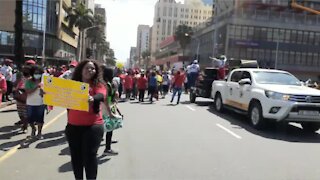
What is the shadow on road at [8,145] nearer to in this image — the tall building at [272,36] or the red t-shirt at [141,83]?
the red t-shirt at [141,83]

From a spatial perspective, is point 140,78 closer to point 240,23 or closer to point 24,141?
point 24,141

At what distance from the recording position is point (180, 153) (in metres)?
8.79

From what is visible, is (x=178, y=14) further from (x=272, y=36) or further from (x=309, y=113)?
(x=309, y=113)

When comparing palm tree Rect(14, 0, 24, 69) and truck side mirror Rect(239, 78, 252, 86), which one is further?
palm tree Rect(14, 0, 24, 69)

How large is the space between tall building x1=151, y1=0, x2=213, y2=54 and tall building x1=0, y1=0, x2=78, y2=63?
321 ft

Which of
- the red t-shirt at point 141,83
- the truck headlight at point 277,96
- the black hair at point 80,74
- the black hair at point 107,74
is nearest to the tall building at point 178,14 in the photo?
the red t-shirt at point 141,83

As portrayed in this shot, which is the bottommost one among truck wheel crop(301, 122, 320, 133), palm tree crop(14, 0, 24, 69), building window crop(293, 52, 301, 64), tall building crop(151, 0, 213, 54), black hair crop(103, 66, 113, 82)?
truck wheel crop(301, 122, 320, 133)

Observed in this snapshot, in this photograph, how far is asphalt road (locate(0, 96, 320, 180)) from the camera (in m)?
→ 7.17

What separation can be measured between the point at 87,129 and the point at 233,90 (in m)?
10.5

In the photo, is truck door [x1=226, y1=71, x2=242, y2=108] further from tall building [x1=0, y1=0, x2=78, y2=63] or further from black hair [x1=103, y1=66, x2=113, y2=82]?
tall building [x1=0, y1=0, x2=78, y2=63]

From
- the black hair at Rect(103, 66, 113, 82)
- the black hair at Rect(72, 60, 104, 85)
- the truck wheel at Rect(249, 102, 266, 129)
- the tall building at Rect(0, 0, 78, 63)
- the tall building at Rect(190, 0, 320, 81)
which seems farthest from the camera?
the tall building at Rect(190, 0, 320, 81)

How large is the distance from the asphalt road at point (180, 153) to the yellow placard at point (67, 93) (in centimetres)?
171

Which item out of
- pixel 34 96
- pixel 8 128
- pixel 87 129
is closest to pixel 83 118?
pixel 87 129

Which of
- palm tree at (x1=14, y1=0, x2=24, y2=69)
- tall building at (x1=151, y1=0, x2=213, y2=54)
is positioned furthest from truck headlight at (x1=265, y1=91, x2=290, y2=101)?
tall building at (x1=151, y1=0, x2=213, y2=54)
